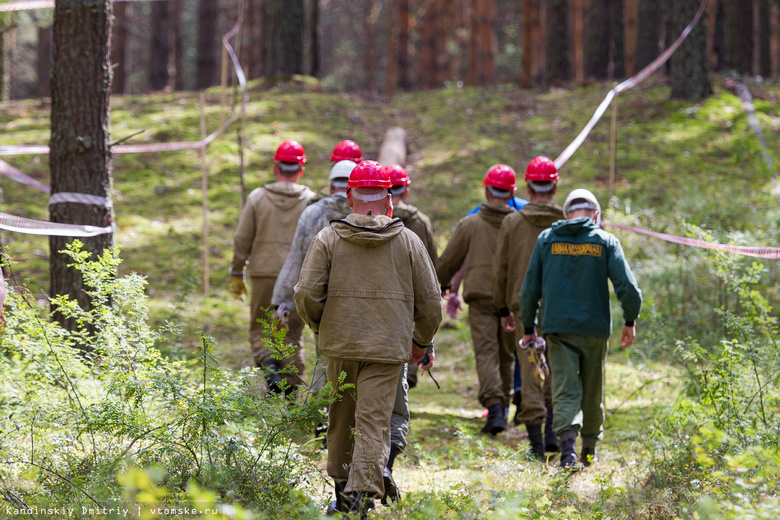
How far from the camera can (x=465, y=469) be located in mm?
5969

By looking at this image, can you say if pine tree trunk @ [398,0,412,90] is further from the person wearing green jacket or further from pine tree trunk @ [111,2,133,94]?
the person wearing green jacket

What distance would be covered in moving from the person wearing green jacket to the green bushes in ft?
7.21

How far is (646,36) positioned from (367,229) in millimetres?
18205

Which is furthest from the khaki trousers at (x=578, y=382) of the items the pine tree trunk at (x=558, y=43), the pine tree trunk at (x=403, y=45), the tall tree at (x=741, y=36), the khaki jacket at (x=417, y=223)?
the pine tree trunk at (x=403, y=45)

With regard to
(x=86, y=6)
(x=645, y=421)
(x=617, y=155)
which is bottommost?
(x=645, y=421)

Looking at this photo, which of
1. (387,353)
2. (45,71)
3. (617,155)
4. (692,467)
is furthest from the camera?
(45,71)

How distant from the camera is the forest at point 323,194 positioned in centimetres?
439

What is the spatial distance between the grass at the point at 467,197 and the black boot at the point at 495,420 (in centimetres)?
11

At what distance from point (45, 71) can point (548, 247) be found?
2508 centimetres

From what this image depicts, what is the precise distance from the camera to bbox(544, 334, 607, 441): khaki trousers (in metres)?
6.05

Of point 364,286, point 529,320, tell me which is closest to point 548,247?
point 529,320

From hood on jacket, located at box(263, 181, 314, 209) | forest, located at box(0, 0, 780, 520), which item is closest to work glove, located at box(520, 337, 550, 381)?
forest, located at box(0, 0, 780, 520)

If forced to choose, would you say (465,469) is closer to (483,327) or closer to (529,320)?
(529,320)

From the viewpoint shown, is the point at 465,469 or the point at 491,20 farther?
the point at 491,20
